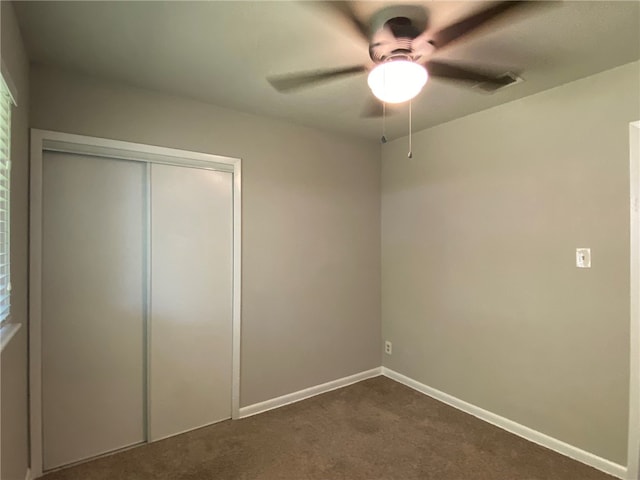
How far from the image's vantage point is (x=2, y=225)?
151 cm

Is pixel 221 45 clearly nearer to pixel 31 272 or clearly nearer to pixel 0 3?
pixel 0 3

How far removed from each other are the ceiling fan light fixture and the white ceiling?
0.83ft

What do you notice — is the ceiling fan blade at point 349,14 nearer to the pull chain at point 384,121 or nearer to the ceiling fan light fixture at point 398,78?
the ceiling fan light fixture at point 398,78

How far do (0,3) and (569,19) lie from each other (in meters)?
2.38

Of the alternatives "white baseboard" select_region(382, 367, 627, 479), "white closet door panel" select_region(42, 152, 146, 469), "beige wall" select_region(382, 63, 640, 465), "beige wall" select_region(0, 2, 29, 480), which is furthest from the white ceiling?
"white baseboard" select_region(382, 367, 627, 479)

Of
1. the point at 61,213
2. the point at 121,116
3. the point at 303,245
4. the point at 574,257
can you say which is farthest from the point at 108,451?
the point at 574,257

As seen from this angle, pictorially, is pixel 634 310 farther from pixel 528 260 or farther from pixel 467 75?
pixel 467 75

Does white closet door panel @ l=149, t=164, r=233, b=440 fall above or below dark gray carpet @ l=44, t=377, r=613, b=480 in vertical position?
above

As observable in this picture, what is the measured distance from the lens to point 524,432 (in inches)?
95.9

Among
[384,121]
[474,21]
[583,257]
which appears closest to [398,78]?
[474,21]

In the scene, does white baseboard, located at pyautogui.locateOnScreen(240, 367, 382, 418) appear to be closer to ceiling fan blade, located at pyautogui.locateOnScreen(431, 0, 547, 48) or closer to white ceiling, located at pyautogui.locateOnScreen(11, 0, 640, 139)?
white ceiling, located at pyautogui.locateOnScreen(11, 0, 640, 139)

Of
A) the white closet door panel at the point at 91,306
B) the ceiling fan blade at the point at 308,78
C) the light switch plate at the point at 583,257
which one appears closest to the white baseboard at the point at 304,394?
the white closet door panel at the point at 91,306

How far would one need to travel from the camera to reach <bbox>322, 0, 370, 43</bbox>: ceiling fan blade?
4.82 ft

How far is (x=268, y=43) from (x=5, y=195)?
4.61ft
